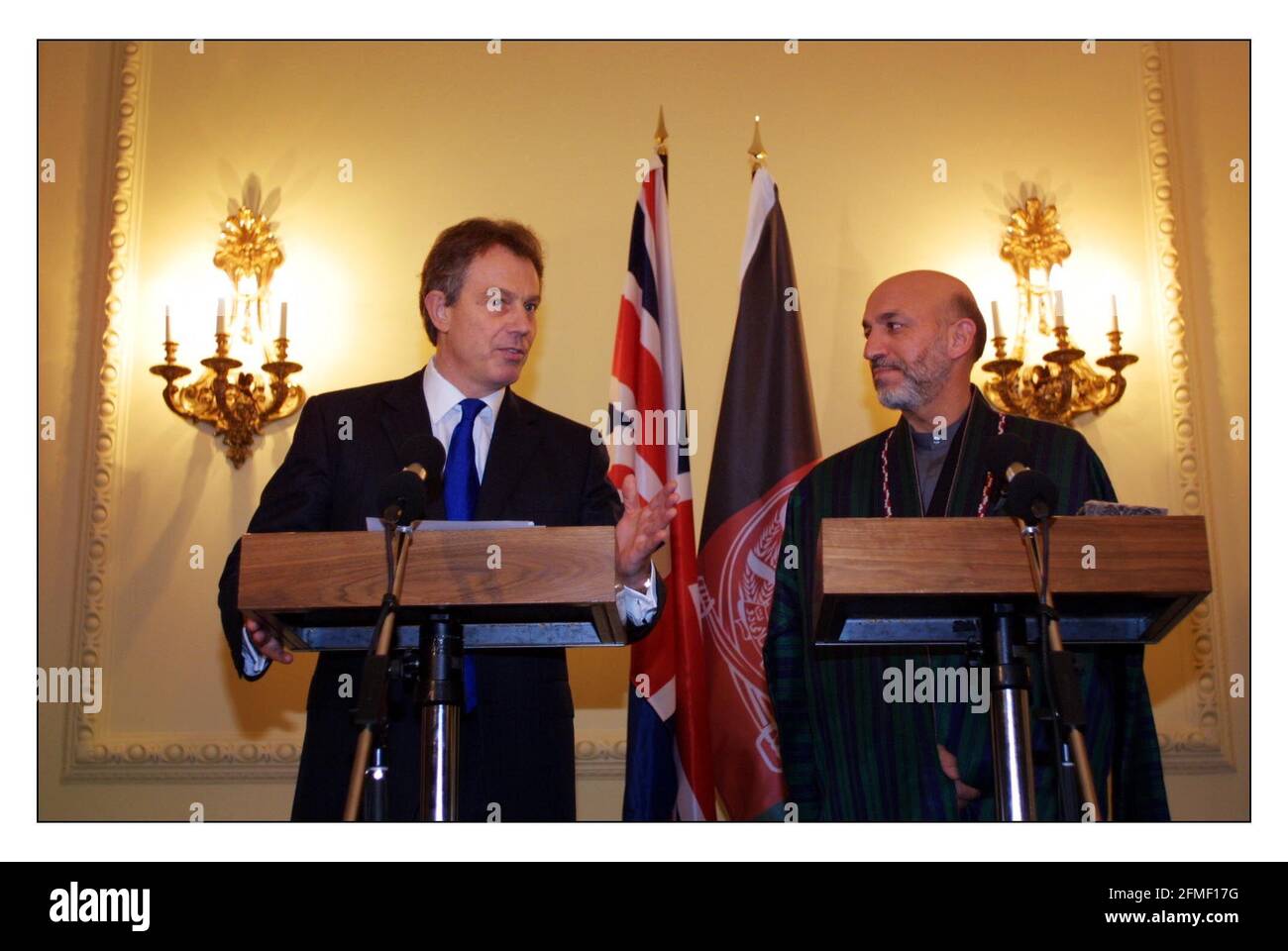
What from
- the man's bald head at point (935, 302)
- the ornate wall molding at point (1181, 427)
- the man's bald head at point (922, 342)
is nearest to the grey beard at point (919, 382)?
the man's bald head at point (922, 342)

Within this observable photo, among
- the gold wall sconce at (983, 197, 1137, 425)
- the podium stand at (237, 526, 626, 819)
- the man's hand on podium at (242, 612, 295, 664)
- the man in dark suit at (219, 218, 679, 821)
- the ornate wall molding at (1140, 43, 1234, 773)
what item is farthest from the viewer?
the gold wall sconce at (983, 197, 1137, 425)

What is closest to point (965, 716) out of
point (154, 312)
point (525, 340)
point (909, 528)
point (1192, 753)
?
point (909, 528)

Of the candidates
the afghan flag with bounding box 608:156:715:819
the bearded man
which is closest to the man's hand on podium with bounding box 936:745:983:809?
the bearded man

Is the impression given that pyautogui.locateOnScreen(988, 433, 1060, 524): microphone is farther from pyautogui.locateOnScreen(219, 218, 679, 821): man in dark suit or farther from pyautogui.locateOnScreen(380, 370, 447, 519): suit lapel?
pyautogui.locateOnScreen(380, 370, 447, 519): suit lapel

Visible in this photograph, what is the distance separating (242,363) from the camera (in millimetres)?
4848

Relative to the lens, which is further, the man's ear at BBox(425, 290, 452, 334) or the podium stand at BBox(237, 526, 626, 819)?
the man's ear at BBox(425, 290, 452, 334)

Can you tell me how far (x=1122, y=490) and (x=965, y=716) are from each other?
1.90m

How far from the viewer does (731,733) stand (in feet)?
14.0

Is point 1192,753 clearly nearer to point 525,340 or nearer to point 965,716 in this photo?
point 965,716

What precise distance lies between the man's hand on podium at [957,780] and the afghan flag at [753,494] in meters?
0.92

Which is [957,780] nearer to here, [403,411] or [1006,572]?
Result: [1006,572]

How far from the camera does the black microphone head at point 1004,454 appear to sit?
94.3 inches

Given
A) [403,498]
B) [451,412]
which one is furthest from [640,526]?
[451,412]

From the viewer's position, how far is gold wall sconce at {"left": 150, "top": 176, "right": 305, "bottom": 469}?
481cm
